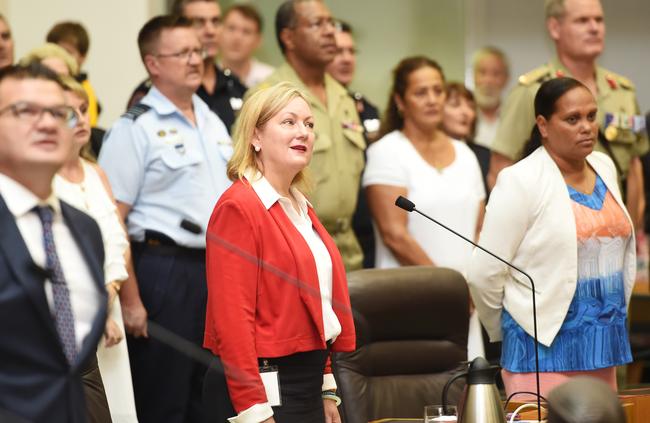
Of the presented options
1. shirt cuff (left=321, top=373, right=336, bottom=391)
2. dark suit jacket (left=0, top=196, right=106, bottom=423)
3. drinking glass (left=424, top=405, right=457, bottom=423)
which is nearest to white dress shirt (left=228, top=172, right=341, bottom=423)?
shirt cuff (left=321, top=373, right=336, bottom=391)

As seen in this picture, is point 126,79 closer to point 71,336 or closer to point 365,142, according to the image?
point 365,142

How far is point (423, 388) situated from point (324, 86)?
158cm

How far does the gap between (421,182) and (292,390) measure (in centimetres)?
172

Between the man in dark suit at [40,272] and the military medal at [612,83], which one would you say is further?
the military medal at [612,83]

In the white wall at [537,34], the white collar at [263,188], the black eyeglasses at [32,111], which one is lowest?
the white collar at [263,188]

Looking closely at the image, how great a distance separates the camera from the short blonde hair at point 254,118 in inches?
115

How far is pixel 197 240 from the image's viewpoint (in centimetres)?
389

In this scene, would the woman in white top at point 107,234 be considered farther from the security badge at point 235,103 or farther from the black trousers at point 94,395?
the security badge at point 235,103

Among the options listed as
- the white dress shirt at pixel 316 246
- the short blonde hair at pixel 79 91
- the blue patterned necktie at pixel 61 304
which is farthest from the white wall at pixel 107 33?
the blue patterned necktie at pixel 61 304

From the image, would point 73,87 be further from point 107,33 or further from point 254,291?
point 107,33

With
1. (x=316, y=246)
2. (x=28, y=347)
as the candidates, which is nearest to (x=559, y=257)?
(x=316, y=246)

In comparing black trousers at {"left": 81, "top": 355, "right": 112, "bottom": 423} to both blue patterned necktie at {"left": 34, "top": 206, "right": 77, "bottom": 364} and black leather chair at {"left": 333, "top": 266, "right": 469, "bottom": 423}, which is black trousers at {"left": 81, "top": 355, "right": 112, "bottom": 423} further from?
blue patterned necktie at {"left": 34, "top": 206, "right": 77, "bottom": 364}

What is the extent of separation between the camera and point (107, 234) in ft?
11.6

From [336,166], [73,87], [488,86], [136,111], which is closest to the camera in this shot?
[73,87]
